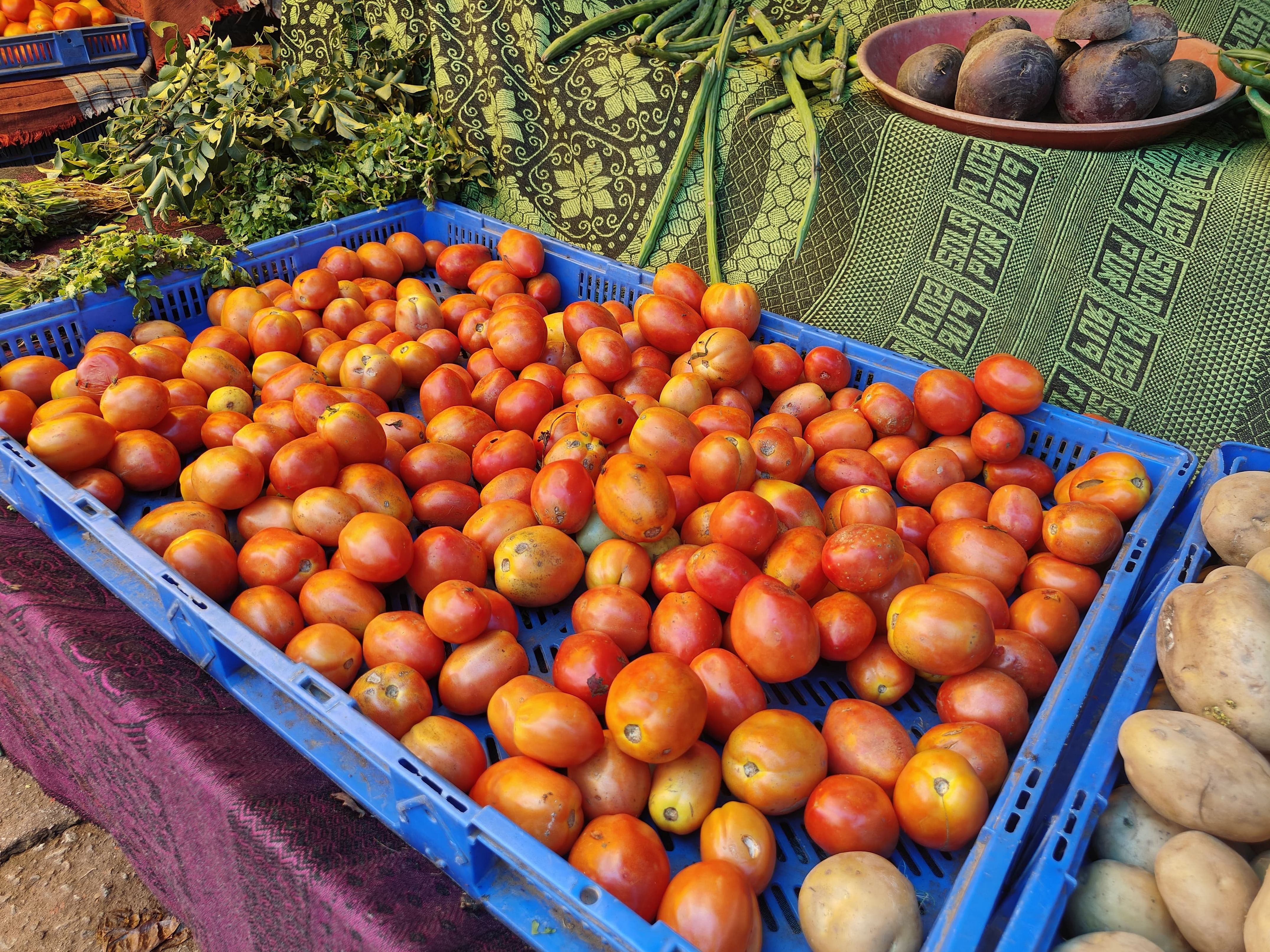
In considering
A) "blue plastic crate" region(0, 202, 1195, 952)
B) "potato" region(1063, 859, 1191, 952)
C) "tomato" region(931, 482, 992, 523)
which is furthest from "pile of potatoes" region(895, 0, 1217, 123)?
"potato" region(1063, 859, 1191, 952)

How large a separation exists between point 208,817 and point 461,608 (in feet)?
1.78

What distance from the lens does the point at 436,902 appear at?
1206mm

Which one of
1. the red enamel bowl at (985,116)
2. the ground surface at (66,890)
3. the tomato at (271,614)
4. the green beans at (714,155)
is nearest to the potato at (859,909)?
the tomato at (271,614)

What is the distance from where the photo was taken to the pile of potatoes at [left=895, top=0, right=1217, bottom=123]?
2479 mm

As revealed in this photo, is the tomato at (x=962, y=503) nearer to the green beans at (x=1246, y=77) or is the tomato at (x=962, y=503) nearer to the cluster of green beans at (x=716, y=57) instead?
the cluster of green beans at (x=716, y=57)

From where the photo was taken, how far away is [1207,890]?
1.07 metres

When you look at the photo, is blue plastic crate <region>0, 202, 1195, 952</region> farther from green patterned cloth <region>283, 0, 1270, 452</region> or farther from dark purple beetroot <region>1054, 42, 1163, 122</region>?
dark purple beetroot <region>1054, 42, 1163, 122</region>

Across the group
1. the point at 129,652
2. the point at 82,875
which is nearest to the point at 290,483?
the point at 129,652

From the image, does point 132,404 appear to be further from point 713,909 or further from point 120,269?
point 713,909

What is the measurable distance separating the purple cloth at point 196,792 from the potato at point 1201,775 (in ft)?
3.27

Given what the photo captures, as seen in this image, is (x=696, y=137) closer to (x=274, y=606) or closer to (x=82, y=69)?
(x=274, y=606)

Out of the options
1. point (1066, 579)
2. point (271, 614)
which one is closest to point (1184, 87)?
point (1066, 579)

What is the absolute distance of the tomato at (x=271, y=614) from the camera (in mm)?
1631

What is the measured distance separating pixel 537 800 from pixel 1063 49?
2.99m
